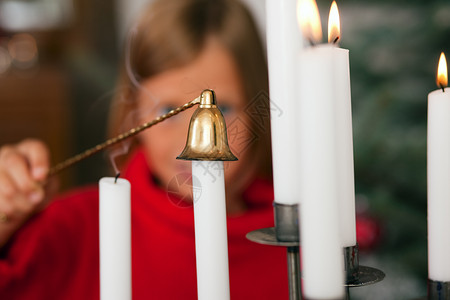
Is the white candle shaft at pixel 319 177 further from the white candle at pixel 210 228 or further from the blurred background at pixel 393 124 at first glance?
the blurred background at pixel 393 124

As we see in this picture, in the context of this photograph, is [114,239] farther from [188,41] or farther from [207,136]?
[188,41]

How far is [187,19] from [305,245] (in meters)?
0.65

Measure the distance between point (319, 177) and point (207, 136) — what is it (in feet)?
0.27

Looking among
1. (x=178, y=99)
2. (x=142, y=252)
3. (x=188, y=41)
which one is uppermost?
(x=188, y=41)

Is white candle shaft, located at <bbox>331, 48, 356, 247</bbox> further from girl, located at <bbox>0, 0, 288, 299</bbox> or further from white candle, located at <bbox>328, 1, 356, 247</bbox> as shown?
girl, located at <bbox>0, 0, 288, 299</bbox>

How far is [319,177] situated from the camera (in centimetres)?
21

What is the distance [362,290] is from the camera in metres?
1.39

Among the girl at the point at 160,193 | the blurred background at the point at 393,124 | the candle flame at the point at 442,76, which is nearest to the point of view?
the candle flame at the point at 442,76

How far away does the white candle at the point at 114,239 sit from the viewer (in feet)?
0.97

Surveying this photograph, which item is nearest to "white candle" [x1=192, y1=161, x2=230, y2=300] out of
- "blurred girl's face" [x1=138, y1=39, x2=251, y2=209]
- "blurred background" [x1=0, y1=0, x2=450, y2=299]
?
"blurred girl's face" [x1=138, y1=39, x2=251, y2=209]

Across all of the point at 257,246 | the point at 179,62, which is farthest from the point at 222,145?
the point at 257,246

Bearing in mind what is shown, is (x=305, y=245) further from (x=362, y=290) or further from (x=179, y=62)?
(x=362, y=290)

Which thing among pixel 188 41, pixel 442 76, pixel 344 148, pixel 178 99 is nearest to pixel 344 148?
pixel 344 148

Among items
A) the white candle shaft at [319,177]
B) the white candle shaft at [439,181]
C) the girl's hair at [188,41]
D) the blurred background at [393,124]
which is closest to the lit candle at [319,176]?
the white candle shaft at [319,177]
